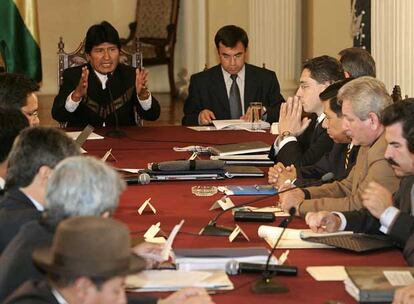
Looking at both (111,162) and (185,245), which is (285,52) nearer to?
(111,162)

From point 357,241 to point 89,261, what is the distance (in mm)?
1754

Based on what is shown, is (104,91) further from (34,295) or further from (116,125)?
(34,295)

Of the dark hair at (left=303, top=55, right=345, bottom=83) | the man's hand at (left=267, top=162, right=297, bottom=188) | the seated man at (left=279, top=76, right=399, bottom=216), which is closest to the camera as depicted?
the seated man at (left=279, top=76, right=399, bottom=216)

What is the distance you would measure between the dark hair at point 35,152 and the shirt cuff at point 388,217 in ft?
4.02

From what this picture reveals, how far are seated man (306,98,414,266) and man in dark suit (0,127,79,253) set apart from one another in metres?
1.15

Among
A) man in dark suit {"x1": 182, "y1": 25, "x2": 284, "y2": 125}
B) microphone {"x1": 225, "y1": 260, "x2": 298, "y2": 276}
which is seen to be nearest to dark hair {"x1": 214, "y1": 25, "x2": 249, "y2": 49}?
man in dark suit {"x1": 182, "y1": 25, "x2": 284, "y2": 125}

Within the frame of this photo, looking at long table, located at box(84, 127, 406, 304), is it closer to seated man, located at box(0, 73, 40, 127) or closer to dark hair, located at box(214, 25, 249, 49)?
seated man, located at box(0, 73, 40, 127)

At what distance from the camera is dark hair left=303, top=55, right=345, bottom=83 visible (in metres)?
5.85

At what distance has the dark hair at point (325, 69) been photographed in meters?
5.85

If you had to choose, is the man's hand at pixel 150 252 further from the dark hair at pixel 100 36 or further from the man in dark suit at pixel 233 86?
the man in dark suit at pixel 233 86

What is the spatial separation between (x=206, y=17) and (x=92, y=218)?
10087mm

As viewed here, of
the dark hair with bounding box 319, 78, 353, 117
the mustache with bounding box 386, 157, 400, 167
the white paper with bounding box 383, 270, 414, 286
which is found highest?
the dark hair with bounding box 319, 78, 353, 117

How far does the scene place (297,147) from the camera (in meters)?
5.77

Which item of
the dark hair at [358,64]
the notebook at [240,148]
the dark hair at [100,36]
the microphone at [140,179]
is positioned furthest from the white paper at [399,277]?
the dark hair at [100,36]
